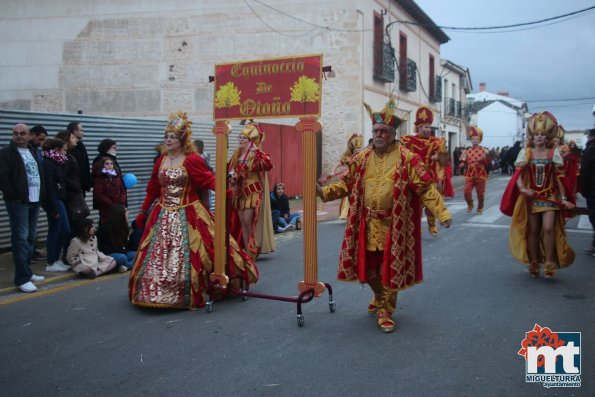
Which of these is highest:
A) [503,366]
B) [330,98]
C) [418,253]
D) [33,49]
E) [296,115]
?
[33,49]

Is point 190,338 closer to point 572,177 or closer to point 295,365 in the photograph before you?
point 295,365

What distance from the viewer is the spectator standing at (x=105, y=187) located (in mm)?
8375

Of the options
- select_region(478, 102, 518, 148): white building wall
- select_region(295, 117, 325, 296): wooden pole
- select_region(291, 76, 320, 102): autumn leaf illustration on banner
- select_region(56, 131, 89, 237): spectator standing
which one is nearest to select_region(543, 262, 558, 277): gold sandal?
select_region(295, 117, 325, 296): wooden pole

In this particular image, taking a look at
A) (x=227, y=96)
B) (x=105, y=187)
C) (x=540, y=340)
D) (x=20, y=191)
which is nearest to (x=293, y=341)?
(x=540, y=340)

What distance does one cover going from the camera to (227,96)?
6066mm

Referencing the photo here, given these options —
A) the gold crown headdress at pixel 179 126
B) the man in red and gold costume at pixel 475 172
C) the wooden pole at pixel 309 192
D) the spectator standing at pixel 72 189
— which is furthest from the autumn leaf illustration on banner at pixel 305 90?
the man in red and gold costume at pixel 475 172

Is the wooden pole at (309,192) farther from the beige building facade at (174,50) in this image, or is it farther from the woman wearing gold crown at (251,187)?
the beige building facade at (174,50)

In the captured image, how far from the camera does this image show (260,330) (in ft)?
17.4

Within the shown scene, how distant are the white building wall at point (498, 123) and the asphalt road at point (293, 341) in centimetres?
5869

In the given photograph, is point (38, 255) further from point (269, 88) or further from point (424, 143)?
point (424, 143)

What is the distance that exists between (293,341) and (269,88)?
2.43m

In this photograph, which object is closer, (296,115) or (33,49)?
(296,115)

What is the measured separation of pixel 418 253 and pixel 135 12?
2049 centimetres

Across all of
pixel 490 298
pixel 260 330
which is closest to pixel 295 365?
pixel 260 330
